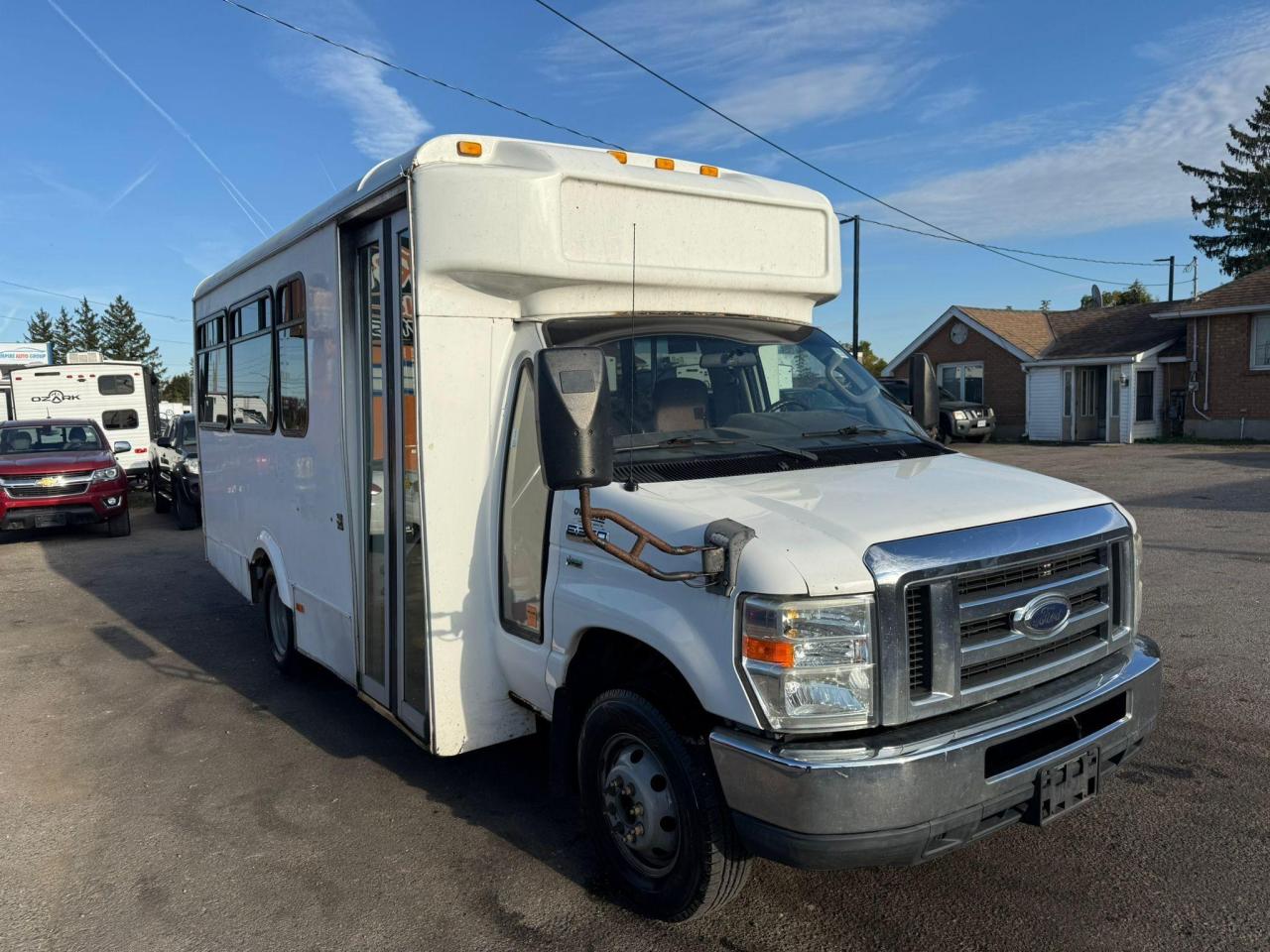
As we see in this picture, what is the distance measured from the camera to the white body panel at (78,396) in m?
21.3

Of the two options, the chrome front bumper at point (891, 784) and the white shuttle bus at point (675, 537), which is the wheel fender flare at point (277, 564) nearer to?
the white shuttle bus at point (675, 537)

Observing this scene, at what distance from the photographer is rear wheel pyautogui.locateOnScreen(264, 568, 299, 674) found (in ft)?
20.9

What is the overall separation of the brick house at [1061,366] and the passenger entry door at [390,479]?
89.1ft

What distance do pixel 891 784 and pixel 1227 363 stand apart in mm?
28909

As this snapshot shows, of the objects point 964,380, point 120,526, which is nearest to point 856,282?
point 964,380

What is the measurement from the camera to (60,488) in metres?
13.8

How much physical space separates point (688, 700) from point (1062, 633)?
1.30m

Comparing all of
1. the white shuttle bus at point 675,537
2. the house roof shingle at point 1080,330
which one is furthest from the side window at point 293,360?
the house roof shingle at point 1080,330

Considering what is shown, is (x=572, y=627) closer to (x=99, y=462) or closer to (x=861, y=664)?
(x=861, y=664)

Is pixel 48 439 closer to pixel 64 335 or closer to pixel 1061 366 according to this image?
pixel 1061 366

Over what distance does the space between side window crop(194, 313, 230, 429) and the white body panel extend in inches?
573

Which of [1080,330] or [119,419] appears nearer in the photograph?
[119,419]

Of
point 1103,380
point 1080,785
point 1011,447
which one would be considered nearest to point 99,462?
point 1080,785

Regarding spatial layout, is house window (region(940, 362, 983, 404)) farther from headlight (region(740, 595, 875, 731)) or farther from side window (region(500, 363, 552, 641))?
headlight (region(740, 595, 875, 731))
